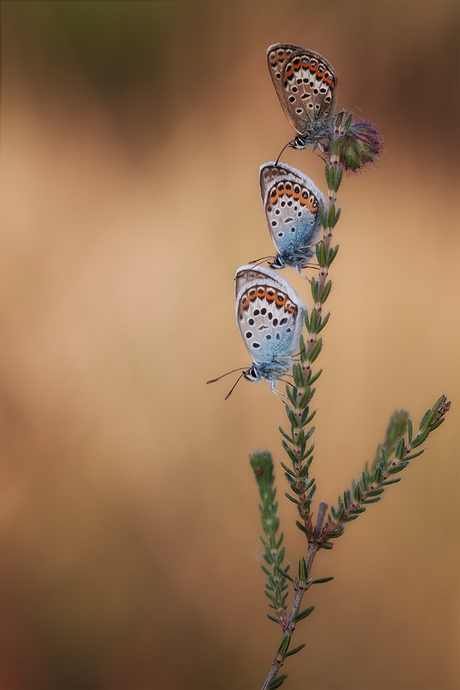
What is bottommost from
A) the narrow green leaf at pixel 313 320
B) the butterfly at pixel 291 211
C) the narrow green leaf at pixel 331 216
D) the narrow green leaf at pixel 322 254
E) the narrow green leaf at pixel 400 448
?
the narrow green leaf at pixel 400 448

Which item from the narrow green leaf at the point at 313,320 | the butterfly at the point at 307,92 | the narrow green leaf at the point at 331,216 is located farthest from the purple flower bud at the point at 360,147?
the narrow green leaf at the point at 313,320

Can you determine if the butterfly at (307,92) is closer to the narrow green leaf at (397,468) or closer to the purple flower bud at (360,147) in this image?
the purple flower bud at (360,147)

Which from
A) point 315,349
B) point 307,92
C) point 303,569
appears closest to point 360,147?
point 307,92

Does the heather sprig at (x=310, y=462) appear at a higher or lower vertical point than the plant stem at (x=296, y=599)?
higher

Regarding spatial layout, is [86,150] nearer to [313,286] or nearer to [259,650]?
[313,286]

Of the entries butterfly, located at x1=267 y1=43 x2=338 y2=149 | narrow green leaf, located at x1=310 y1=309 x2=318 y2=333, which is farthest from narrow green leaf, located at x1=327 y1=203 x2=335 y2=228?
butterfly, located at x1=267 y1=43 x2=338 y2=149

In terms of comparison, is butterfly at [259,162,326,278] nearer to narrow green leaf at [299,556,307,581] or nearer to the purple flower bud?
the purple flower bud
